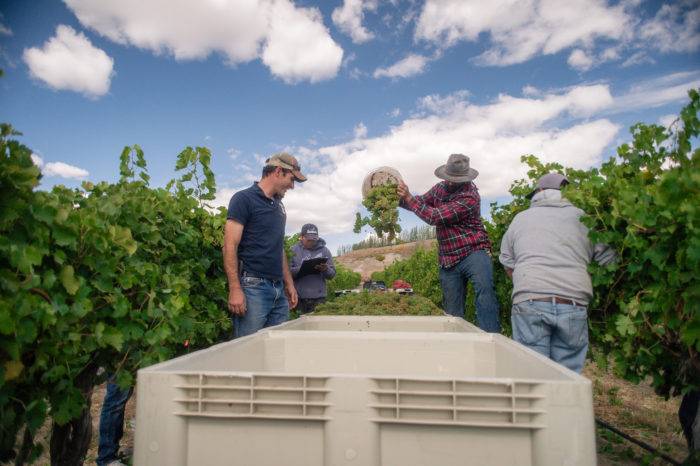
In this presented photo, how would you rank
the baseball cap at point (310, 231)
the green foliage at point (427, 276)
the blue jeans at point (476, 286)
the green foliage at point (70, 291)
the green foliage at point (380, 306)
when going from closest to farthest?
the green foliage at point (70, 291)
the blue jeans at point (476, 286)
the green foliage at point (380, 306)
the baseball cap at point (310, 231)
the green foliage at point (427, 276)

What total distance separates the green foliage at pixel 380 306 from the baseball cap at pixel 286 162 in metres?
1.43

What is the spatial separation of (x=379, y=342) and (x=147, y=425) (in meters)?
1.20

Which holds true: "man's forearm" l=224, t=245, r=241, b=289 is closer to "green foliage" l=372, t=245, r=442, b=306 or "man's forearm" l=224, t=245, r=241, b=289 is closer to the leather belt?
the leather belt

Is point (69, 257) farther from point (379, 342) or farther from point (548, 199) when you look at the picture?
point (548, 199)

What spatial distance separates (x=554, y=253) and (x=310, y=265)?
14.9 ft

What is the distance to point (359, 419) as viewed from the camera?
136 centimetres

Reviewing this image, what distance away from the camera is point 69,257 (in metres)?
2.17

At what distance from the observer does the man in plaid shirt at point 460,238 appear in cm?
470

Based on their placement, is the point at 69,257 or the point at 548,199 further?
the point at 548,199

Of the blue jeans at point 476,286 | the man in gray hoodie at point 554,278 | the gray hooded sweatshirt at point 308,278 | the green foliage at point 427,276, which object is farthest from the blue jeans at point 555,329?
the green foliage at point 427,276

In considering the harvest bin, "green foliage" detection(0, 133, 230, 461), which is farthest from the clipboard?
the harvest bin

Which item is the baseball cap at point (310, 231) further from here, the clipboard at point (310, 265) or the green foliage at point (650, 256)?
the green foliage at point (650, 256)

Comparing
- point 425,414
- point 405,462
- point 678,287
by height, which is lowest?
point 405,462

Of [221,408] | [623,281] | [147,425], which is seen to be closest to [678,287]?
[623,281]
